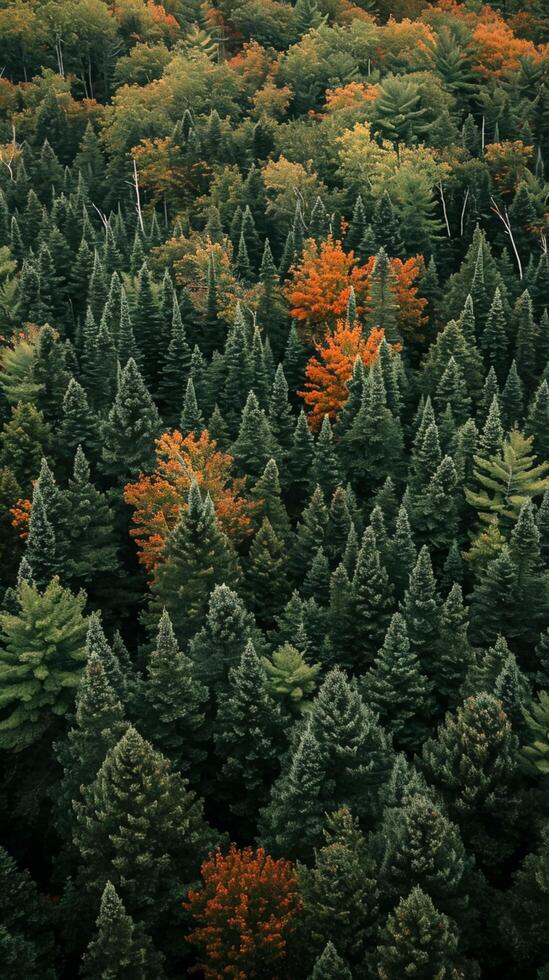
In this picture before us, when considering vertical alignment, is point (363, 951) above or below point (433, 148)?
below

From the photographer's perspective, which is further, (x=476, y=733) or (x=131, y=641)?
(x=131, y=641)

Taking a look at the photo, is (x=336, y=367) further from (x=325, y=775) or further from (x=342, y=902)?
(x=342, y=902)

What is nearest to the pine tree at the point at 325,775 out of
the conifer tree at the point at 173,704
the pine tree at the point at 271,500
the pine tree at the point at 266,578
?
the conifer tree at the point at 173,704

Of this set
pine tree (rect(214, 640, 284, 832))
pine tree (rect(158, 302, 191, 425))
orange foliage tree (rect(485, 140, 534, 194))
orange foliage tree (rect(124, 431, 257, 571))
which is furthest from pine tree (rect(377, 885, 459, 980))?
orange foliage tree (rect(485, 140, 534, 194))

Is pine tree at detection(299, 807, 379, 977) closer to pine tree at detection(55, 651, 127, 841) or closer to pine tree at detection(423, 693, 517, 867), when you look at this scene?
pine tree at detection(423, 693, 517, 867)

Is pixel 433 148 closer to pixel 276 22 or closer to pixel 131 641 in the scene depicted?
pixel 276 22

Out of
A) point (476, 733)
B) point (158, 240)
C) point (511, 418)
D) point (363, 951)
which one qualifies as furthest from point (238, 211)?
point (363, 951)

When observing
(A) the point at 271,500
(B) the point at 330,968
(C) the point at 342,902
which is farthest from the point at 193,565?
(B) the point at 330,968
